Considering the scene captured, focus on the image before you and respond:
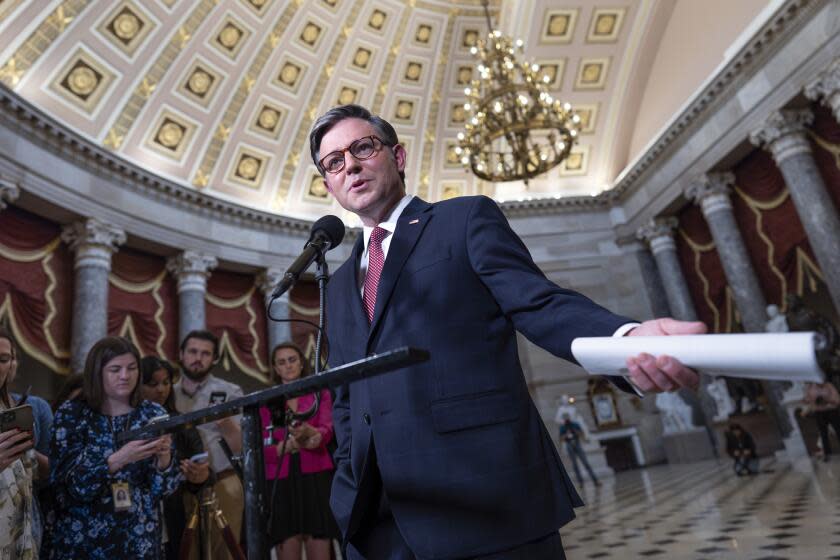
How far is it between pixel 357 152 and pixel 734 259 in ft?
44.4

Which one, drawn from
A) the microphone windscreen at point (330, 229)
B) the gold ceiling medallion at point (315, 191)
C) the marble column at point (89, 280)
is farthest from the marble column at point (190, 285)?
the microphone windscreen at point (330, 229)

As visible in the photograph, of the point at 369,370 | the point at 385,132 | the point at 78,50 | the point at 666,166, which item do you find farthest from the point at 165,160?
the point at 369,370

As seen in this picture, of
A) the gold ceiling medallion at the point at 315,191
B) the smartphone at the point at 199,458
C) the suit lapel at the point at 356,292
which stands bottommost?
the smartphone at the point at 199,458

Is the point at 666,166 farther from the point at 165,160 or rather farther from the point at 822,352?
the point at 822,352

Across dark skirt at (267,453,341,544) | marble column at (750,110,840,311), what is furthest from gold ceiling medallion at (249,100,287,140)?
dark skirt at (267,453,341,544)

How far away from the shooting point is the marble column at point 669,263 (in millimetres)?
15430

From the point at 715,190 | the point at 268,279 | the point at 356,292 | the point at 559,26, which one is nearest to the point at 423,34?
the point at 559,26

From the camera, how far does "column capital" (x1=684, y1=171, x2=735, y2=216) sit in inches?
548

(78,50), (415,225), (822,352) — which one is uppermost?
(78,50)

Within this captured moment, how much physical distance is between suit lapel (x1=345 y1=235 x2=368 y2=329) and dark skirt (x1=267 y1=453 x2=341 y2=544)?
8.87 ft

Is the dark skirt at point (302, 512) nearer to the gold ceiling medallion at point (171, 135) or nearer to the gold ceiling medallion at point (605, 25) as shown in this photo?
the gold ceiling medallion at point (171, 135)

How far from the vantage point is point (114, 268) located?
12.6 meters

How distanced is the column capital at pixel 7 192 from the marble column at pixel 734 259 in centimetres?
1380

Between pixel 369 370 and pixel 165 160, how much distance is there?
Answer: 1450 cm
